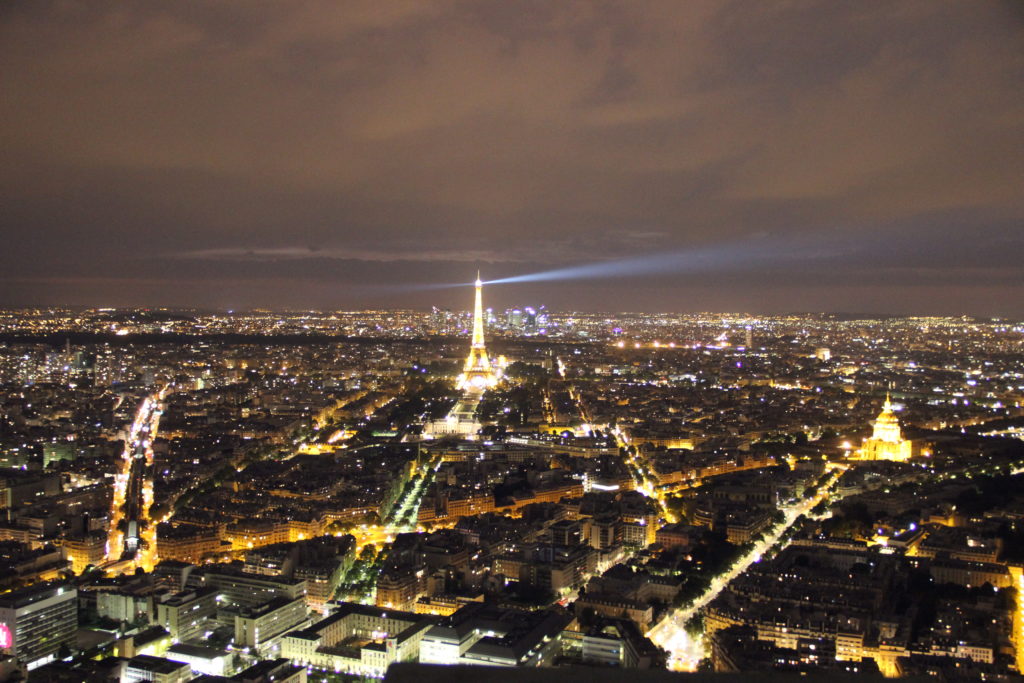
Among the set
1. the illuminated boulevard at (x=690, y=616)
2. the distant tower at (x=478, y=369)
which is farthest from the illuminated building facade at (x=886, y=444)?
the distant tower at (x=478, y=369)

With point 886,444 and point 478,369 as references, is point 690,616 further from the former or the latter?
point 478,369

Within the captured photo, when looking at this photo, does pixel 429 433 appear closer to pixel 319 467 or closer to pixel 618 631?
pixel 319 467

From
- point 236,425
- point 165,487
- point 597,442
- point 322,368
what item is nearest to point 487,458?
point 597,442

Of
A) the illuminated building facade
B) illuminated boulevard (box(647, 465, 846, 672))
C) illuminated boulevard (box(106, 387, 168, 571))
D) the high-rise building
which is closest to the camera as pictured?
the high-rise building

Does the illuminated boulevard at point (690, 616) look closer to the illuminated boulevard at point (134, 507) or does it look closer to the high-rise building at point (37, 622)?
the high-rise building at point (37, 622)

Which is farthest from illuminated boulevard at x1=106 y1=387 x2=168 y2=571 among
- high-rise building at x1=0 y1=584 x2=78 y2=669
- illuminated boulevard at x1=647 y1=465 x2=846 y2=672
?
illuminated boulevard at x1=647 y1=465 x2=846 y2=672

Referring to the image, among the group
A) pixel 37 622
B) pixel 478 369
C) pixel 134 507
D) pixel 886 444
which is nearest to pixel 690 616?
pixel 37 622

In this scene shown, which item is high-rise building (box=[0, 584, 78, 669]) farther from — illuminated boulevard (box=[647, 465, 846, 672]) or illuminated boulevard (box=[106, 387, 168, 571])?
illuminated boulevard (box=[647, 465, 846, 672])
